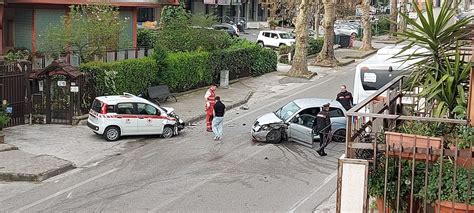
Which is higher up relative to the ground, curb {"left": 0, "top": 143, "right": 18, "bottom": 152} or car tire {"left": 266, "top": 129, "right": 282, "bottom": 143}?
car tire {"left": 266, "top": 129, "right": 282, "bottom": 143}

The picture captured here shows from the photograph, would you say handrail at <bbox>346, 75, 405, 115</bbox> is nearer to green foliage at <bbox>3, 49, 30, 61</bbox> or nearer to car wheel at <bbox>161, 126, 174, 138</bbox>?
car wheel at <bbox>161, 126, 174, 138</bbox>

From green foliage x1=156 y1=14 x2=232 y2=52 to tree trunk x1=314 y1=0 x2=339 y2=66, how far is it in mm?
10764

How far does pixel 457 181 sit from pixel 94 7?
76.4 feet

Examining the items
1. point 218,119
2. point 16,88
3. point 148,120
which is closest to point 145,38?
point 16,88

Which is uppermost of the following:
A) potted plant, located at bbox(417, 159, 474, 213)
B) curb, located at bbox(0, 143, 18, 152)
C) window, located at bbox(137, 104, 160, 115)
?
potted plant, located at bbox(417, 159, 474, 213)

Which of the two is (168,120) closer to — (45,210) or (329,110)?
(329,110)

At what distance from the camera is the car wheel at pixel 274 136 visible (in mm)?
20844

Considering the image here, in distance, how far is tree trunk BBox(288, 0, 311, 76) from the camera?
127ft

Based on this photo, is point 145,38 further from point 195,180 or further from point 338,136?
point 195,180

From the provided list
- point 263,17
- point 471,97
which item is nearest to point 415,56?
point 471,97

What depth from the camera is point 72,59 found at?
2822 centimetres

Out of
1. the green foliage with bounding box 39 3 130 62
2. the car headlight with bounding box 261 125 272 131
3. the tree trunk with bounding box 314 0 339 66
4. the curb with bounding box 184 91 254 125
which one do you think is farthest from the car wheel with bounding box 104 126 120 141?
the tree trunk with bounding box 314 0 339 66

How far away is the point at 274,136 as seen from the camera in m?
20.9

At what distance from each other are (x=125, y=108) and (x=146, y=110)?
729mm
